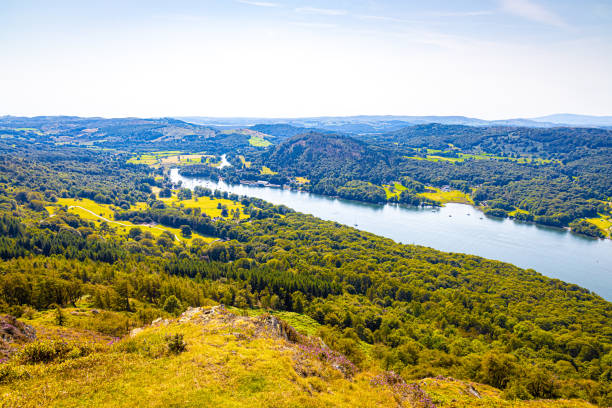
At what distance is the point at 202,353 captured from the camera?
20828 mm

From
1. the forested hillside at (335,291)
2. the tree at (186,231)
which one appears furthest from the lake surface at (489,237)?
the tree at (186,231)

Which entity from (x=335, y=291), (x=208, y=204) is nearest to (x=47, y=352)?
(x=335, y=291)

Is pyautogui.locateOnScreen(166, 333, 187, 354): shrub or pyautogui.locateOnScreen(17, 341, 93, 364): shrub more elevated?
Answer: pyautogui.locateOnScreen(17, 341, 93, 364): shrub

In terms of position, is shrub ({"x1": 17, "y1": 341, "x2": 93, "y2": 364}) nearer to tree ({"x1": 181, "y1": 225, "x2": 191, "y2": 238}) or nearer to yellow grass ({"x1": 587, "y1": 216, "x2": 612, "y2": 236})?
tree ({"x1": 181, "y1": 225, "x2": 191, "y2": 238})

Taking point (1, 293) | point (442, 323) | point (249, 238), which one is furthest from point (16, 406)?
point (249, 238)

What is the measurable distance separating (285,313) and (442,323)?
31.0 metres

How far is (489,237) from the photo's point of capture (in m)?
136

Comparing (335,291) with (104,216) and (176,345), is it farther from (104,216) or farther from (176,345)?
(104,216)

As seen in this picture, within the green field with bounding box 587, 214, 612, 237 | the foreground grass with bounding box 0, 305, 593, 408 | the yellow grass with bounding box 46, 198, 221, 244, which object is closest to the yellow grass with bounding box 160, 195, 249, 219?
the yellow grass with bounding box 46, 198, 221, 244

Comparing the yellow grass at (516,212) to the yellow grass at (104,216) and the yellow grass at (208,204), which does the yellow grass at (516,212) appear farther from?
the yellow grass at (104,216)

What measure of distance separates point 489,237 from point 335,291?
98.8 metres

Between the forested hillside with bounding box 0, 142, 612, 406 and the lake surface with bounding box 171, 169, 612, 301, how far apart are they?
2725 centimetres

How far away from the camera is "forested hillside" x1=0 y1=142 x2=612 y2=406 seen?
Result: 125 feet

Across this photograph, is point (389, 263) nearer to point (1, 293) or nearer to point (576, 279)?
point (576, 279)
